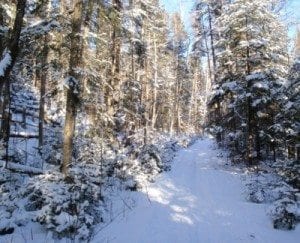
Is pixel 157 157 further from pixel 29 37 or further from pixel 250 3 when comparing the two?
pixel 29 37

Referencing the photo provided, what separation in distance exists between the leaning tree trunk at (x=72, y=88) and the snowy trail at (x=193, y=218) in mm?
2676

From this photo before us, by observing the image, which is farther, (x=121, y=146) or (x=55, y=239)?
(x=121, y=146)

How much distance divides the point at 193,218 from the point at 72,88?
17.1 feet

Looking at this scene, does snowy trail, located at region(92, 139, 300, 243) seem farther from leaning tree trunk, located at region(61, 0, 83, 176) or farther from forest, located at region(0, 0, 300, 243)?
leaning tree trunk, located at region(61, 0, 83, 176)

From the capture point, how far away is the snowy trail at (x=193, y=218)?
30.8 feet

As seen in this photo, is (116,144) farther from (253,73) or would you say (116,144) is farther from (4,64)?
(4,64)

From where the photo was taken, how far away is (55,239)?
28.9 ft

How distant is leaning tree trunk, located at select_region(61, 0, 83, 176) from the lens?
472 inches

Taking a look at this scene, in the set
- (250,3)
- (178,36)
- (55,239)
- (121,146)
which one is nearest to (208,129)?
(121,146)

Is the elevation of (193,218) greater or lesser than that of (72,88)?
lesser

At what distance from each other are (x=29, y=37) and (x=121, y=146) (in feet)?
31.3

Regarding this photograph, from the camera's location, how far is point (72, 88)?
12.1m

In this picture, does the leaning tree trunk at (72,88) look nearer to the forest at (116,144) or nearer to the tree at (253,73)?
the forest at (116,144)

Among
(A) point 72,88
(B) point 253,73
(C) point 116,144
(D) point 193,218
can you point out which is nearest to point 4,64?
(A) point 72,88
